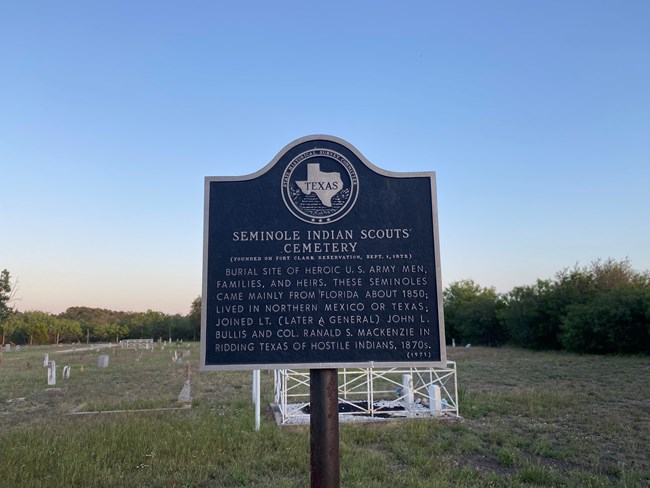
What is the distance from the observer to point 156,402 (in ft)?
38.8

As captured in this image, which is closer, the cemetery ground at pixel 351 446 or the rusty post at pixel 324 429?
the rusty post at pixel 324 429

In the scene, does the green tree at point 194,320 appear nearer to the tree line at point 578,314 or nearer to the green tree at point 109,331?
the green tree at point 109,331

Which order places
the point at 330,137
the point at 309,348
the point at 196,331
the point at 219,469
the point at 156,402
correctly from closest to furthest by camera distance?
1. the point at 309,348
2. the point at 330,137
3. the point at 219,469
4. the point at 156,402
5. the point at 196,331

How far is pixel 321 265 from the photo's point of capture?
4133 millimetres

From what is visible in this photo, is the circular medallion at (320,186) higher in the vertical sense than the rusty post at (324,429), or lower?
higher

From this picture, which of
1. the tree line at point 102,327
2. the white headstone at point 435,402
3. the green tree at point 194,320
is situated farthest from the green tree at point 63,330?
the white headstone at point 435,402

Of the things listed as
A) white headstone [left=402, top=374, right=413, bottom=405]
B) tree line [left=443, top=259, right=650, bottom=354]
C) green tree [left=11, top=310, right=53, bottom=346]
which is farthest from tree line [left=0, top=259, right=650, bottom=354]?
green tree [left=11, top=310, right=53, bottom=346]

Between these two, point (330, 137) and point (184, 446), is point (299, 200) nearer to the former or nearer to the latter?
point (330, 137)

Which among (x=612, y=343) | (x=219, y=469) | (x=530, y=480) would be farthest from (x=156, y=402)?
(x=612, y=343)

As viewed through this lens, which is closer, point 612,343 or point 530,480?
point 530,480

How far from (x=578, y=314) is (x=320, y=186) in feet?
105

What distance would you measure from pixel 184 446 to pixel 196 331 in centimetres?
7870

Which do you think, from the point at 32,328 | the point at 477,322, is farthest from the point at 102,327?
the point at 477,322

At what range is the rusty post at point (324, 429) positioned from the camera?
3.90 m
